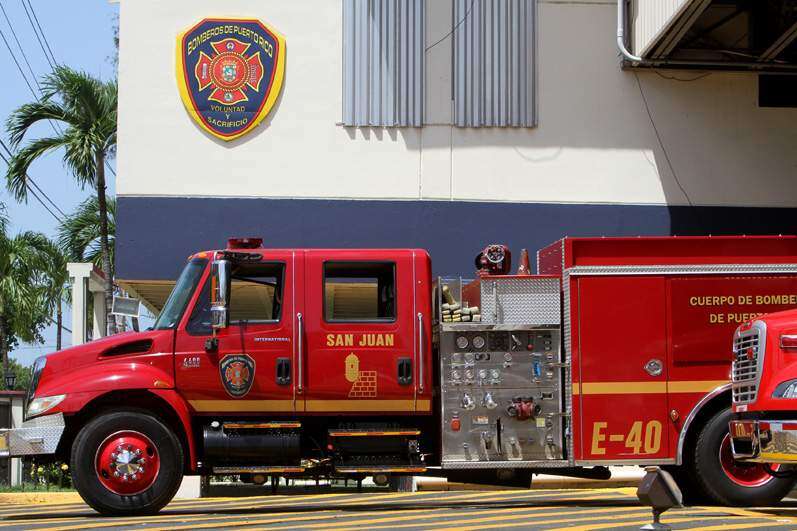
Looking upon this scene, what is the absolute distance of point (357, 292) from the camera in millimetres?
13016

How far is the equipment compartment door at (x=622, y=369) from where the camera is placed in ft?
41.5

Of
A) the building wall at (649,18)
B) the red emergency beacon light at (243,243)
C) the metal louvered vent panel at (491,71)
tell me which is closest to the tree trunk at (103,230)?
the metal louvered vent panel at (491,71)

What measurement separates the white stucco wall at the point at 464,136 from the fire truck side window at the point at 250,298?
8901mm

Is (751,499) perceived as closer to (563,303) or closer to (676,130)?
(563,303)

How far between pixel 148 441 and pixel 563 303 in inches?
173

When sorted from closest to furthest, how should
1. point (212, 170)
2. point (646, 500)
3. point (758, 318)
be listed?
point (646, 500) < point (758, 318) < point (212, 170)

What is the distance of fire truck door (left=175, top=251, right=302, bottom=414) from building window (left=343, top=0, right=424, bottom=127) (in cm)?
959

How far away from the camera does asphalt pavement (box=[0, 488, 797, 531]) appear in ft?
36.0

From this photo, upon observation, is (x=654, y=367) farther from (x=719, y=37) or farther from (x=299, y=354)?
(x=719, y=37)

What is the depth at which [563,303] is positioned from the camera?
12.9 m

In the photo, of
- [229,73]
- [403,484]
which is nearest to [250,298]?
[403,484]

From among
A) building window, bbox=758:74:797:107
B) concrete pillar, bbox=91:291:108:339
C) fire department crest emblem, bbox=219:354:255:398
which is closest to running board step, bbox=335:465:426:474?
fire department crest emblem, bbox=219:354:255:398

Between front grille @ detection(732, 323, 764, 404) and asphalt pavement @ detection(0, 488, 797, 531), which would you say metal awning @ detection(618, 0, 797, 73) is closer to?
asphalt pavement @ detection(0, 488, 797, 531)

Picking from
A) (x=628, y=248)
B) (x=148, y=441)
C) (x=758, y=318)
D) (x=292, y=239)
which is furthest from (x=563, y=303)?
(x=292, y=239)
